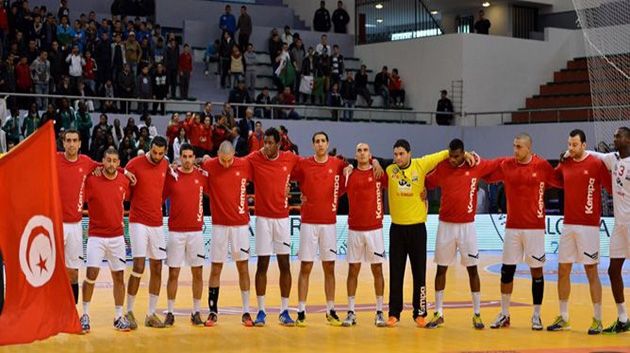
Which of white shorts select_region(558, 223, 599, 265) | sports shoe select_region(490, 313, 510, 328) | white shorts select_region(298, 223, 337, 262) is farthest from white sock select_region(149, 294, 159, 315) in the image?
white shorts select_region(558, 223, 599, 265)

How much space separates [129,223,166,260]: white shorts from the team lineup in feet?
0.05

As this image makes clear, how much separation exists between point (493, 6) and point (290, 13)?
8.18m

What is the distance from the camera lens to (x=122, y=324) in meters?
15.3

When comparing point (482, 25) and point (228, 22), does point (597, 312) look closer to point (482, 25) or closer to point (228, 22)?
point (228, 22)

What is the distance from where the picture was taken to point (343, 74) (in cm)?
3969

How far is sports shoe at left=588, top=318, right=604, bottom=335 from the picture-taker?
1506 cm

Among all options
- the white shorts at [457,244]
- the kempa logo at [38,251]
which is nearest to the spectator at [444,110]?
the white shorts at [457,244]

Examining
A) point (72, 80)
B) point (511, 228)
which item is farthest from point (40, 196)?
point (72, 80)

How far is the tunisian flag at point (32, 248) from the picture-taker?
10.6 metres

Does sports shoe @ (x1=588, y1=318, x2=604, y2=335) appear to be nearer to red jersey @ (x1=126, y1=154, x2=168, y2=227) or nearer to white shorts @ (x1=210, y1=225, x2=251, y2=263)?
white shorts @ (x1=210, y1=225, x2=251, y2=263)

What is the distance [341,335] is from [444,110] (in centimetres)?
2490

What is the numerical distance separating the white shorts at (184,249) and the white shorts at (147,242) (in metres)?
0.16

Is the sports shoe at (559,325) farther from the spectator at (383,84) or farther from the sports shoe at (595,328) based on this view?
the spectator at (383,84)

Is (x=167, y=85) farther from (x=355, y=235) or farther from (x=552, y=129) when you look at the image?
(x=355, y=235)
